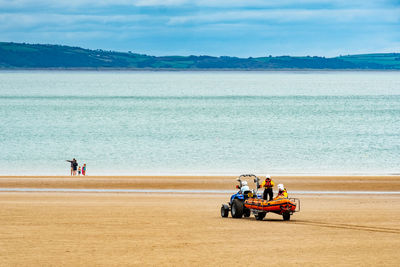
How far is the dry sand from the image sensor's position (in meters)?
16.4

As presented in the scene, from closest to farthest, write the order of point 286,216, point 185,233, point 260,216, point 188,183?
1. point 185,233
2. point 286,216
3. point 260,216
4. point 188,183

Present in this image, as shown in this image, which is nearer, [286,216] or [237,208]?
[286,216]

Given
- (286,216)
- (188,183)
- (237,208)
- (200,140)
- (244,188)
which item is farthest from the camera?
(200,140)

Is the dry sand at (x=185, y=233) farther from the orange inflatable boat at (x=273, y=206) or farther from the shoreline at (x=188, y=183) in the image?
the shoreline at (x=188, y=183)

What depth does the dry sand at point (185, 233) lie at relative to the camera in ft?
53.7

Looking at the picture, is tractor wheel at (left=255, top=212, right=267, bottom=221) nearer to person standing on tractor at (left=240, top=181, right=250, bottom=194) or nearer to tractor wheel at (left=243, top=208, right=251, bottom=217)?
tractor wheel at (left=243, top=208, right=251, bottom=217)

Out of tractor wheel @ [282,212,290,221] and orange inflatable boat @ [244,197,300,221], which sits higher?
orange inflatable boat @ [244,197,300,221]

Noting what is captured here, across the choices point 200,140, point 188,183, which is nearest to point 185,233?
point 188,183

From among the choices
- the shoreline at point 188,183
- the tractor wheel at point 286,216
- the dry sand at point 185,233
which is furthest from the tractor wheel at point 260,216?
the shoreline at point 188,183

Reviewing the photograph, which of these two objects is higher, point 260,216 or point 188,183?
point 188,183

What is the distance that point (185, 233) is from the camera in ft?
66.2

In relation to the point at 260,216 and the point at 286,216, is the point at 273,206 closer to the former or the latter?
the point at 286,216

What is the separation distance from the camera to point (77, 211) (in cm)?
2608

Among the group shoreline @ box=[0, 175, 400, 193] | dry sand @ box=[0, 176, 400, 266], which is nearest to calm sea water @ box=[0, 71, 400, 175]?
shoreline @ box=[0, 175, 400, 193]
